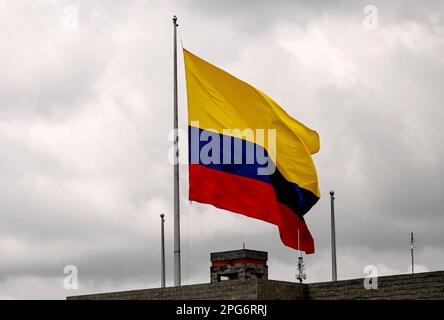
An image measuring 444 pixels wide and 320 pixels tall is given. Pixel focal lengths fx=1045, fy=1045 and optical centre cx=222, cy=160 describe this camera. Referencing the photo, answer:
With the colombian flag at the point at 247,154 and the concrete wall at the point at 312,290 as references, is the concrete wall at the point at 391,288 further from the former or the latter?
the colombian flag at the point at 247,154

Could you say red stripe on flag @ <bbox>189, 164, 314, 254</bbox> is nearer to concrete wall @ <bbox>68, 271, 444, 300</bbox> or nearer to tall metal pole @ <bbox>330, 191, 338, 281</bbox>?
concrete wall @ <bbox>68, 271, 444, 300</bbox>

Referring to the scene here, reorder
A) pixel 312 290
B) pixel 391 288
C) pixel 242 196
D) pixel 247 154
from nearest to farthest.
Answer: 1. pixel 391 288
2. pixel 242 196
3. pixel 247 154
4. pixel 312 290

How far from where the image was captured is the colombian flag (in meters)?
29.4

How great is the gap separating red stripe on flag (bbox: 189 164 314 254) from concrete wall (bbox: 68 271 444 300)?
49.3 inches

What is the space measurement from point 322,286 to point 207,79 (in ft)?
A: 22.4

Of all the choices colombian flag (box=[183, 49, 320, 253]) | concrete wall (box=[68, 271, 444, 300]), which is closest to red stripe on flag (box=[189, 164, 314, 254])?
colombian flag (box=[183, 49, 320, 253])

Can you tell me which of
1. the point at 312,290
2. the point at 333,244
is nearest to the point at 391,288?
the point at 312,290

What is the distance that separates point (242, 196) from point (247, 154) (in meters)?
1.25

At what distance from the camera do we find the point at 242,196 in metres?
29.5

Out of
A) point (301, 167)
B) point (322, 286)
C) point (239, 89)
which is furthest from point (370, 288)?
point (239, 89)

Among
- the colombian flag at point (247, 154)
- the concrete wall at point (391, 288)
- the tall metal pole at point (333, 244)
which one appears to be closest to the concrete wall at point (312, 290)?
the concrete wall at point (391, 288)

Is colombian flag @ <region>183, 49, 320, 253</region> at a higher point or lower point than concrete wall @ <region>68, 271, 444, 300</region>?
higher

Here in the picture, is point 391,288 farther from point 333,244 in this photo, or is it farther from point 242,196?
point 333,244

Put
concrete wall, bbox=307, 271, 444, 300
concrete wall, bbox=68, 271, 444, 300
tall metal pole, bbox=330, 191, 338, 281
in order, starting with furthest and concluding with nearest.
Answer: tall metal pole, bbox=330, 191, 338, 281 → concrete wall, bbox=68, 271, 444, 300 → concrete wall, bbox=307, 271, 444, 300
